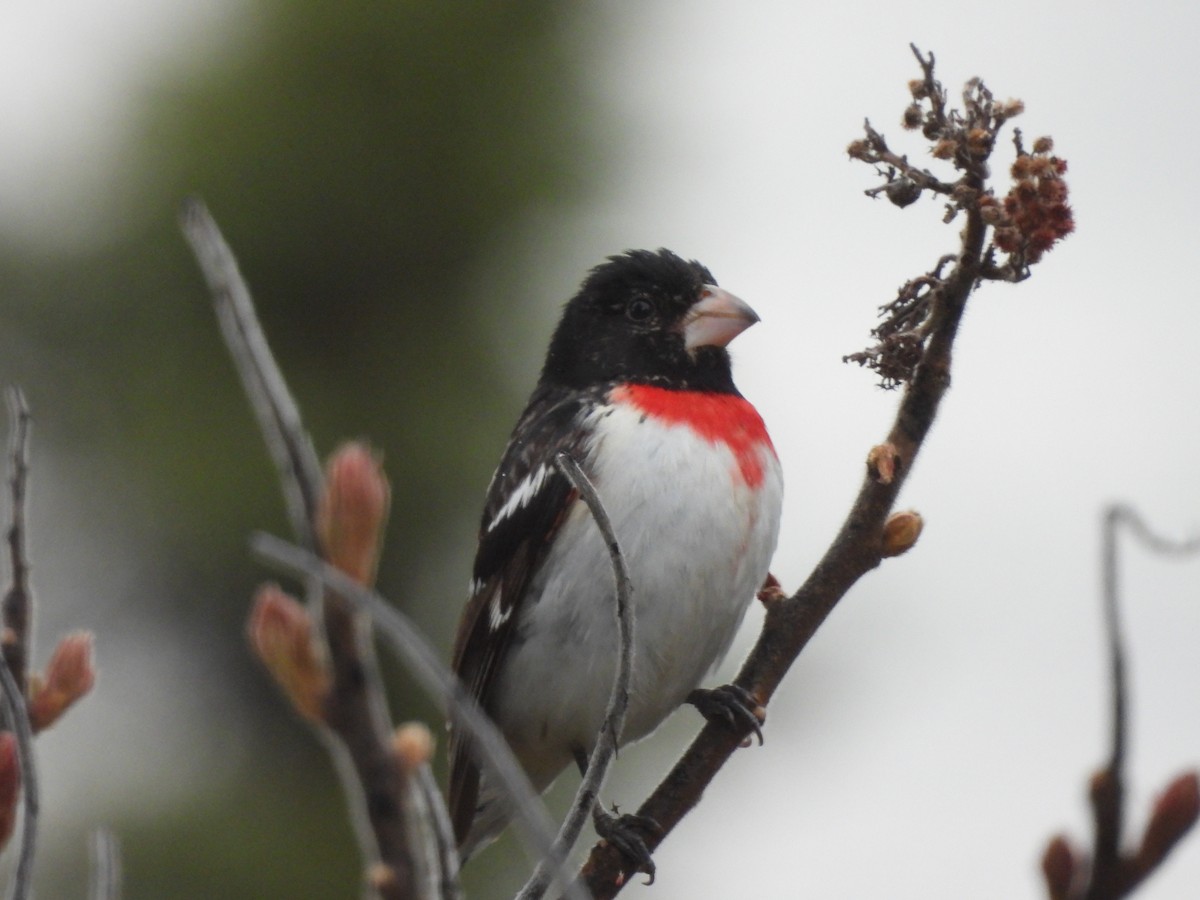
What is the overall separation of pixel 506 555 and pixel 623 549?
1.23 feet

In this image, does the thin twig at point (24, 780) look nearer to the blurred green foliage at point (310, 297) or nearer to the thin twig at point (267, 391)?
the thin twig at point (267, 391)

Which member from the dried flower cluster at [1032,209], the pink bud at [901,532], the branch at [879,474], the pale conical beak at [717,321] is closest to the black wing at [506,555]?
the pale conical beak at [717,321]

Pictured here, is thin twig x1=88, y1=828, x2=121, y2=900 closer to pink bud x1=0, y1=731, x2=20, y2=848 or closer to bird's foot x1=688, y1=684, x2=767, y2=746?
pink bud x1=0, y1=731, x2=20, y2=848

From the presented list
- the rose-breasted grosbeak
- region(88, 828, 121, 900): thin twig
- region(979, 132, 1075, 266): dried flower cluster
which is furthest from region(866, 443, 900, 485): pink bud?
region(88, 828, 121, 900): thin twig

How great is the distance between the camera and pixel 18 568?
3.93 ft

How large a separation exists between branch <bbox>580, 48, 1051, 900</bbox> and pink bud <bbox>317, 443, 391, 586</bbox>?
4.02ft

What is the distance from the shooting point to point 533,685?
3.67m

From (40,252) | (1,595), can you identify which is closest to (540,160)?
(40,252)

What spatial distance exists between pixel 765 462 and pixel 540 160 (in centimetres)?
809

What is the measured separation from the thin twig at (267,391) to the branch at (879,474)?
126cm

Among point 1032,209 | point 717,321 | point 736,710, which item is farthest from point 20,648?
point 717,321

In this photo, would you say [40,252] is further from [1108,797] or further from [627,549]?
[1108,797]

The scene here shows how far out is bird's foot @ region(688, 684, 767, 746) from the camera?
2729 millimetres

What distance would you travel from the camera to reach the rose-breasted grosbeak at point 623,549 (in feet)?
11.4
